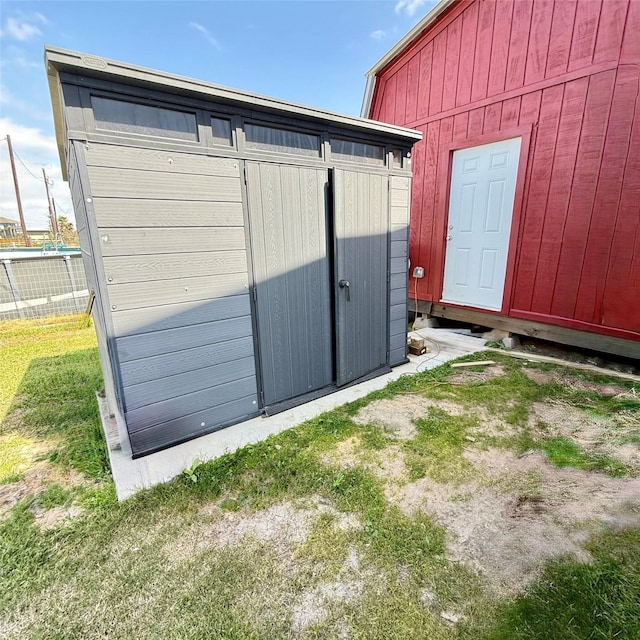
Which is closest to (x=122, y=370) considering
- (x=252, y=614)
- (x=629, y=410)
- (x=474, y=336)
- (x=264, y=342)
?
(x=264, y=342)

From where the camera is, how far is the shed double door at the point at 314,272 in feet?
7.75

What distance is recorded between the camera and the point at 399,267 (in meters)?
3.23

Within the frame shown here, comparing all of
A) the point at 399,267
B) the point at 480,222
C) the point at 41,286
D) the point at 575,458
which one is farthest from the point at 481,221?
the point at 41,286

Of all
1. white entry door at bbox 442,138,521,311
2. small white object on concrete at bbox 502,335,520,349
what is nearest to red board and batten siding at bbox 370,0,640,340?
white entry door at bbox 442,138,521,311

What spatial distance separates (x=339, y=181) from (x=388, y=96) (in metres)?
3.35

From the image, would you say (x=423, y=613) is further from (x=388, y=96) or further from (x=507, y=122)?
(x=388, y=96)

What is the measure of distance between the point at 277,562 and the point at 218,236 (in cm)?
177

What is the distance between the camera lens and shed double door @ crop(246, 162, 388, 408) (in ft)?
7.75

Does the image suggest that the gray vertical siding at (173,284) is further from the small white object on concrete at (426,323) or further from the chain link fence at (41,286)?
the chain link fence at (41,286)

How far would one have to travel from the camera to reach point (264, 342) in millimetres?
2453

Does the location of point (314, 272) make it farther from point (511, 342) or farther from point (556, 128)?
point (556, 128)

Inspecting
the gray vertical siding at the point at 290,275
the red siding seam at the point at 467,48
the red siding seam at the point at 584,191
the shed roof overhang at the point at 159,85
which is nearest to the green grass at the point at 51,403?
the gray vertical siding at the point at 290,275

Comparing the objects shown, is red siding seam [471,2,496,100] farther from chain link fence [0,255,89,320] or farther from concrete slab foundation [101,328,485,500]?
chain link fence [0,255,89,320]

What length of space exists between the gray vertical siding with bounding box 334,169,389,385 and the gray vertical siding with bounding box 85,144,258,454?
829 mm
